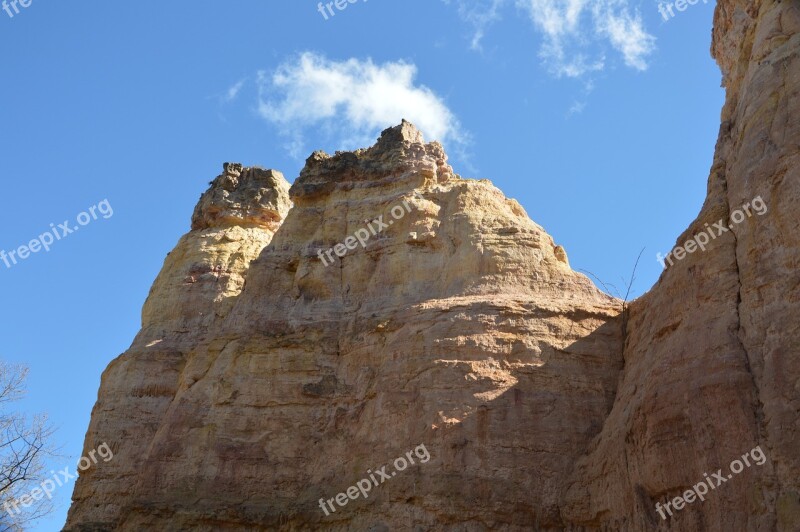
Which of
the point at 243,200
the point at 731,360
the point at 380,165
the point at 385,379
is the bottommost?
the point at 731,360

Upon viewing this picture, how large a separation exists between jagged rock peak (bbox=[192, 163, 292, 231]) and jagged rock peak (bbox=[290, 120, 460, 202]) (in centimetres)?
542

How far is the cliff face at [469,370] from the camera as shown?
1524 cm

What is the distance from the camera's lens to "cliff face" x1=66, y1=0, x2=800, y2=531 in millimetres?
15242

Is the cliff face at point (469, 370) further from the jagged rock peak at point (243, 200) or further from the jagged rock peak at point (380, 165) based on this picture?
the jagged rock peak at point (243, 200)

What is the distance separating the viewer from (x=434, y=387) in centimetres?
2008

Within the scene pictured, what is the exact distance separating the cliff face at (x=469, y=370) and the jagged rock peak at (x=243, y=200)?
5.55 m

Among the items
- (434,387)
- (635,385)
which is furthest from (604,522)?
(434,387)

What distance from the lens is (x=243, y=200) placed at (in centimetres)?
3469

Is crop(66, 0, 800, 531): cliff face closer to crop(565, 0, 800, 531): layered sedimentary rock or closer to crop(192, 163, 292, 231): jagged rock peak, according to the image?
crop(565, 0, 800, 531): layered sedimentary rock

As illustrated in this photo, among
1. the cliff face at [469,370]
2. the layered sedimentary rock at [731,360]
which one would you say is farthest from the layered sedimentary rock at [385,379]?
the layered sedimentary rock at [731,360]

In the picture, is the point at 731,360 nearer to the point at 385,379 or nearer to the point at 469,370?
the point at 469,370

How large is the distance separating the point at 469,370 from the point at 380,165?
33.1ft

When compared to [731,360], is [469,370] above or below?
above

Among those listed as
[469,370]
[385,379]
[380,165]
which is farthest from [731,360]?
[380,165]
